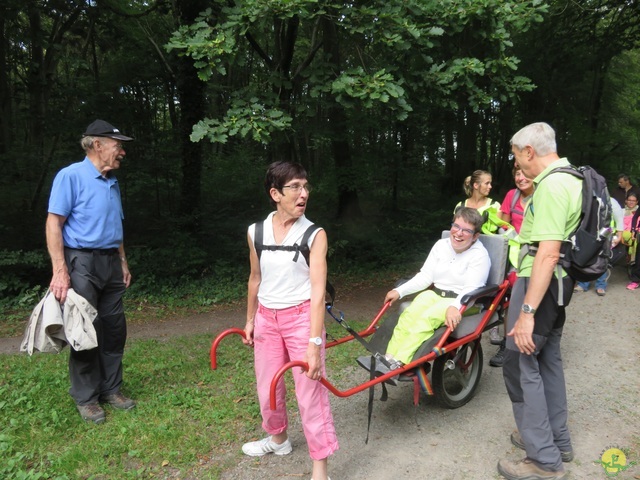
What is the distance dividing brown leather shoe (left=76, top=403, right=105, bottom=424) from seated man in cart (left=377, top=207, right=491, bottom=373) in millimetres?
2240

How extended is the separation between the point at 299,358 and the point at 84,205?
6.84 ft

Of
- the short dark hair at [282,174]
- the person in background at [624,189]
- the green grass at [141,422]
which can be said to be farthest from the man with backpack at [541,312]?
the person in background at [624,189]

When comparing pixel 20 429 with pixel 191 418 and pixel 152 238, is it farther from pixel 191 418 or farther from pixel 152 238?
pixel 152 238

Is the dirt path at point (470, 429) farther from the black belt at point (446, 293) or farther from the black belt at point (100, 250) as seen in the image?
the black belt at point (100, 250)

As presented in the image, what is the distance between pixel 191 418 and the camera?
3.73 m

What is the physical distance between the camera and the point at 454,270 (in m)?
3.87

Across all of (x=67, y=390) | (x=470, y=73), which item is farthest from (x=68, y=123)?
(x=470, y=73)

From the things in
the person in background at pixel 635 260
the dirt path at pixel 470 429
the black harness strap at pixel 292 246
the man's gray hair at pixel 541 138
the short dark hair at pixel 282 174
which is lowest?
the dirt path at pixel 470 429

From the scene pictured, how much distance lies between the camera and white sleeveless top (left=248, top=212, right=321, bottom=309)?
8.91ft

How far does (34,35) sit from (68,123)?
3.23 metres

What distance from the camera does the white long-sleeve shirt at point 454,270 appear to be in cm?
377

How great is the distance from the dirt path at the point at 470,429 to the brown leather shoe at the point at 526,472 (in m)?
0.09

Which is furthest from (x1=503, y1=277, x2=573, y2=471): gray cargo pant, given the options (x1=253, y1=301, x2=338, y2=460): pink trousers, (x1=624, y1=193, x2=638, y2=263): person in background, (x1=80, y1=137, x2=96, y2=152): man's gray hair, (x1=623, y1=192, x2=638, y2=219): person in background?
(x1=623, y1=192, x2=638, y2=219): person in background

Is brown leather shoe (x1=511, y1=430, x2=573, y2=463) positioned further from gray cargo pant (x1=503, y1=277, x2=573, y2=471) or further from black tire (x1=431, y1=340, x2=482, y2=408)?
black tire (x1=431, y1=340, x2=482, y2=408)
